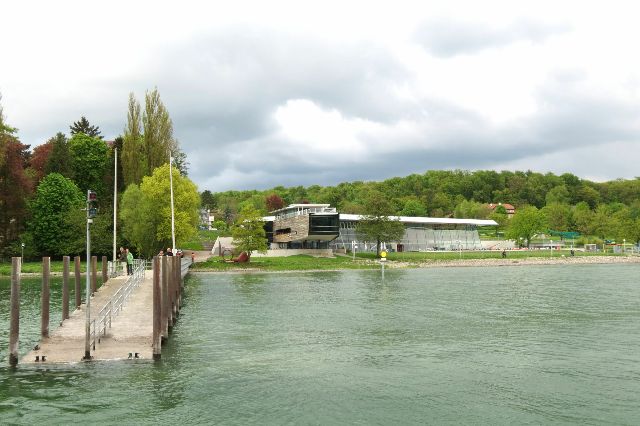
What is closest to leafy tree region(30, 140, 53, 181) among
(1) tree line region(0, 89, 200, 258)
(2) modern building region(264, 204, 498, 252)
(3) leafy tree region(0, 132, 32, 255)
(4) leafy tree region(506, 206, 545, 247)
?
(1) tree line region(0, 89, 200, 258)

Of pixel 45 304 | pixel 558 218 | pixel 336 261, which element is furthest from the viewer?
pixel 558 218

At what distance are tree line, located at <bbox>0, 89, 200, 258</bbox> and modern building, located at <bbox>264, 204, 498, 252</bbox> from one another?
2535 centimetres

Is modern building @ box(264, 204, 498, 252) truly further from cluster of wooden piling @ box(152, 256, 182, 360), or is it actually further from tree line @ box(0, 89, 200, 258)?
cluster of wooden piling @ box(152, 256, 182, 360)

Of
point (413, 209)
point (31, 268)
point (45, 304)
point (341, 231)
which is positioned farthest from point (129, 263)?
point (413, 209)

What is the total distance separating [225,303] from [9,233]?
157 feet

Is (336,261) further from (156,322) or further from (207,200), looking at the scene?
(207,200)

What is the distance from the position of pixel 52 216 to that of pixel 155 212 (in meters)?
15.9

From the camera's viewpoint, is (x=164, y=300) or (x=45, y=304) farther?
(x=164, y=300)

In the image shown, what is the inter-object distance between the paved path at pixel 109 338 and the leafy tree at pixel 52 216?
52.7 m

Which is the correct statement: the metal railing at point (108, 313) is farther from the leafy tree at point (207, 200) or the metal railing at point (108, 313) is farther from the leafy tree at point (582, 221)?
the leafy tree at point (207, 200)

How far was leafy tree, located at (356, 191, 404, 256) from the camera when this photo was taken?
103812mm

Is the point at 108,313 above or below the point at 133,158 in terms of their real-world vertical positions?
below

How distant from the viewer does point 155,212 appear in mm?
76875

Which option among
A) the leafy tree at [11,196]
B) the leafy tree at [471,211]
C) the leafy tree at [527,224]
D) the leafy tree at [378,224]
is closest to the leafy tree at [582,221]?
the leafy tree at [471,211]
